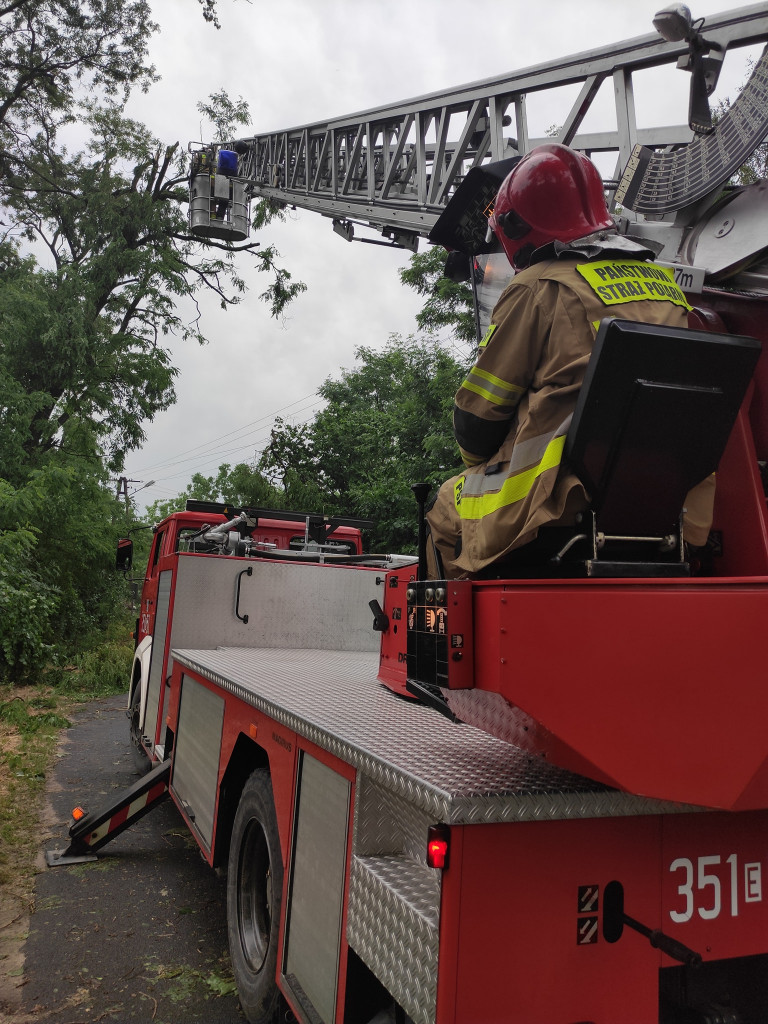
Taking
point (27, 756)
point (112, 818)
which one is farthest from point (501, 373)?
point (27, 756)

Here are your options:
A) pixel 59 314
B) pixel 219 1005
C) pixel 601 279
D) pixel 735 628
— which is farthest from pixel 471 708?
pixel 59 314

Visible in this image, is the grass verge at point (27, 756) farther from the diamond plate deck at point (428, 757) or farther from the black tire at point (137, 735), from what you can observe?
the diamond plate deck at point (428, 757)

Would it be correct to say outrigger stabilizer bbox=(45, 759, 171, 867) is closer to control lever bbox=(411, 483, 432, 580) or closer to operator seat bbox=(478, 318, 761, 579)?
control lever bbox=(411, 483, 432, 580)

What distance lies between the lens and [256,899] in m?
3.51

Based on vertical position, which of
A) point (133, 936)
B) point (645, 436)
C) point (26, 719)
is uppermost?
point (645, 436)

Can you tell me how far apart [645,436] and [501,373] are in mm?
484

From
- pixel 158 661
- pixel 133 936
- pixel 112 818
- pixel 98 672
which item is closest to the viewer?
pixel 133 936

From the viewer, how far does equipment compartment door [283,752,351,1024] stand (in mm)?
2420

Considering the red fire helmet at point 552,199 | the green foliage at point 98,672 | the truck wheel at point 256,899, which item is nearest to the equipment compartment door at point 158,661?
the truck wheel at point 256,899

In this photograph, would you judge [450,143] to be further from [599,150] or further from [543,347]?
[543,347]

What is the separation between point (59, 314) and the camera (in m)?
16.4

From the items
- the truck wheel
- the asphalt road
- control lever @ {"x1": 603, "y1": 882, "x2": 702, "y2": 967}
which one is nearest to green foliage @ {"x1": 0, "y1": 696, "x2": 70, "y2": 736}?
the asphalt road

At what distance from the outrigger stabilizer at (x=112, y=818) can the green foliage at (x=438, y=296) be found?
10279 millimetres

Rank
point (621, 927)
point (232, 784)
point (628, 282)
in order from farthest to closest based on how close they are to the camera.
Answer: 1. point (232, 784)
2. point (628, 282)
3. point (621, 927)
